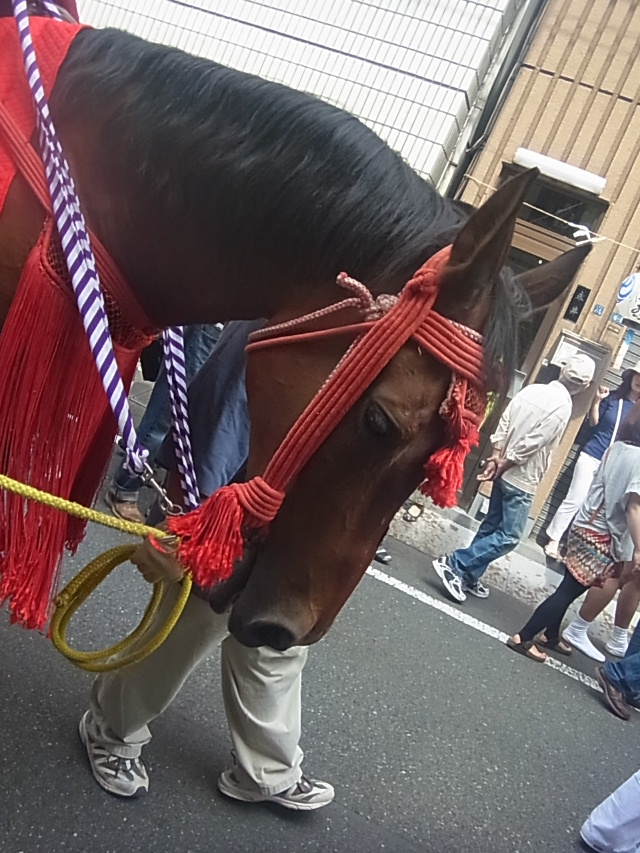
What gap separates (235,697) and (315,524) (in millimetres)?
1103

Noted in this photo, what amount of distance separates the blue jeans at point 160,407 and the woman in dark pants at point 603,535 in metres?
2.19

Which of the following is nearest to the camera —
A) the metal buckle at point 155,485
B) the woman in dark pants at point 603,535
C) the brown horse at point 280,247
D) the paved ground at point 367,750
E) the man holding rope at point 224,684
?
the brown horse at point 280,247

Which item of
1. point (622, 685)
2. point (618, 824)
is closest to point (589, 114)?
point (622, 685)

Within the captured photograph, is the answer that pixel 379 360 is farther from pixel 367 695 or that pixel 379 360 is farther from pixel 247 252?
pixel 367 695

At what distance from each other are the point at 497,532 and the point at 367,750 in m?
2.08

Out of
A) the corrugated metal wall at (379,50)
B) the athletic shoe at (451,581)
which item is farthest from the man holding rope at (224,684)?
the corrugated metal wall at (379,50)

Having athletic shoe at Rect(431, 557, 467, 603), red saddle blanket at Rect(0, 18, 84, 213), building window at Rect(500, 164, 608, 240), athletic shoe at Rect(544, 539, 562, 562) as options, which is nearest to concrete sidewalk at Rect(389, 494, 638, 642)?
athletic shoe at Rect(544, 539, 562, 562)

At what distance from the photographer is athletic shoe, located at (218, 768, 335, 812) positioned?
206 centimetres

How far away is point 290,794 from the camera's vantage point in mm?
2102

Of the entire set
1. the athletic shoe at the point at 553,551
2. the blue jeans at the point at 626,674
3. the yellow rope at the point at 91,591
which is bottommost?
the blue jeans at the point at 626,674

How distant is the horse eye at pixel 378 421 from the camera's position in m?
0.96

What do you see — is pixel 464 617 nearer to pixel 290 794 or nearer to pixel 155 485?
pixel 290 794

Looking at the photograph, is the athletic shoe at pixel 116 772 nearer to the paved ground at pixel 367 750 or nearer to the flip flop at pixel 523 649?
the paved ground at pixel 367 750

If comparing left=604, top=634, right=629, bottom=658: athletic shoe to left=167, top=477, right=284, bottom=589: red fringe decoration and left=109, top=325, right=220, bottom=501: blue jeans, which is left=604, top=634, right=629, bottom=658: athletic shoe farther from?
left=167, top=477, right=284, bottom=589: red fringe decoration
